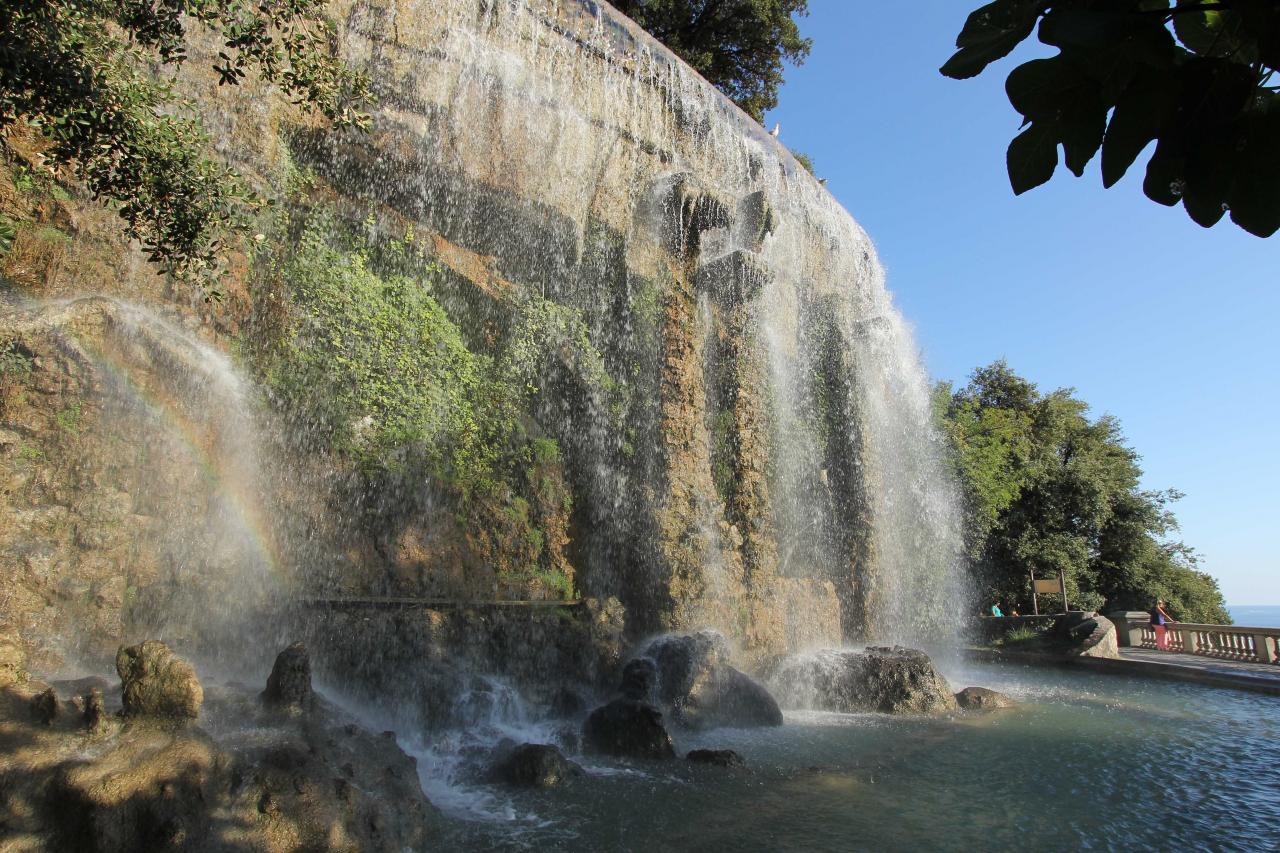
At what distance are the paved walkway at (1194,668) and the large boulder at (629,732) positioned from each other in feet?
38.6

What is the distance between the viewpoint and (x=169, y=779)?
4641mm

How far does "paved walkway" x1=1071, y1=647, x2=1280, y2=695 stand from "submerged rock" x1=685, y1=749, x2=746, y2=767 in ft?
36.8

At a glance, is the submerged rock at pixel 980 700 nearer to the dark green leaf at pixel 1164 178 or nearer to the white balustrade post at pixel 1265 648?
the white balustrade post at pixel 1265 648

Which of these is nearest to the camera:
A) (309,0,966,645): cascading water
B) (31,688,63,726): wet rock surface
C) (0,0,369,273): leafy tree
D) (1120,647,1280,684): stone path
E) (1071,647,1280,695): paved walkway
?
(31,688,63,726): wet rock surface

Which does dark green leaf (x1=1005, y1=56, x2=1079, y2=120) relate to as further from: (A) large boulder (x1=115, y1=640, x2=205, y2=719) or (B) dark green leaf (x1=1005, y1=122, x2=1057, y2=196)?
(A) large boulder (x1=115, y1=640, x2=205, y2=719)

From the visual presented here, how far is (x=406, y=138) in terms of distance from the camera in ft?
44.9

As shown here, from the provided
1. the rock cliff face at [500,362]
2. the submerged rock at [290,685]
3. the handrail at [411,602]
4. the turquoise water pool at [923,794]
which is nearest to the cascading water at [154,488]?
the rock cliff face at [500,362]

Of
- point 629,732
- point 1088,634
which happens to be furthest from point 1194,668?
point 629,732

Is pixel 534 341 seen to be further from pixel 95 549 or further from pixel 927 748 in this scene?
pixel 927 748

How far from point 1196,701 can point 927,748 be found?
721 centimetres

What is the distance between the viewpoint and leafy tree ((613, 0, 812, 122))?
74.4 ft

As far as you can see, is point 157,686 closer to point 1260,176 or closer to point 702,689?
point 1260,176

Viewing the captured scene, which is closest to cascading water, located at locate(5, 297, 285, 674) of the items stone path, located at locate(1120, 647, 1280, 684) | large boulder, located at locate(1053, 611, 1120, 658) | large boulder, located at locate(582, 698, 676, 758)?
large boulder, located at locate(582, 698, 676, 758)

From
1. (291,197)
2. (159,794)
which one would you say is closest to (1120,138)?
(159,794)
